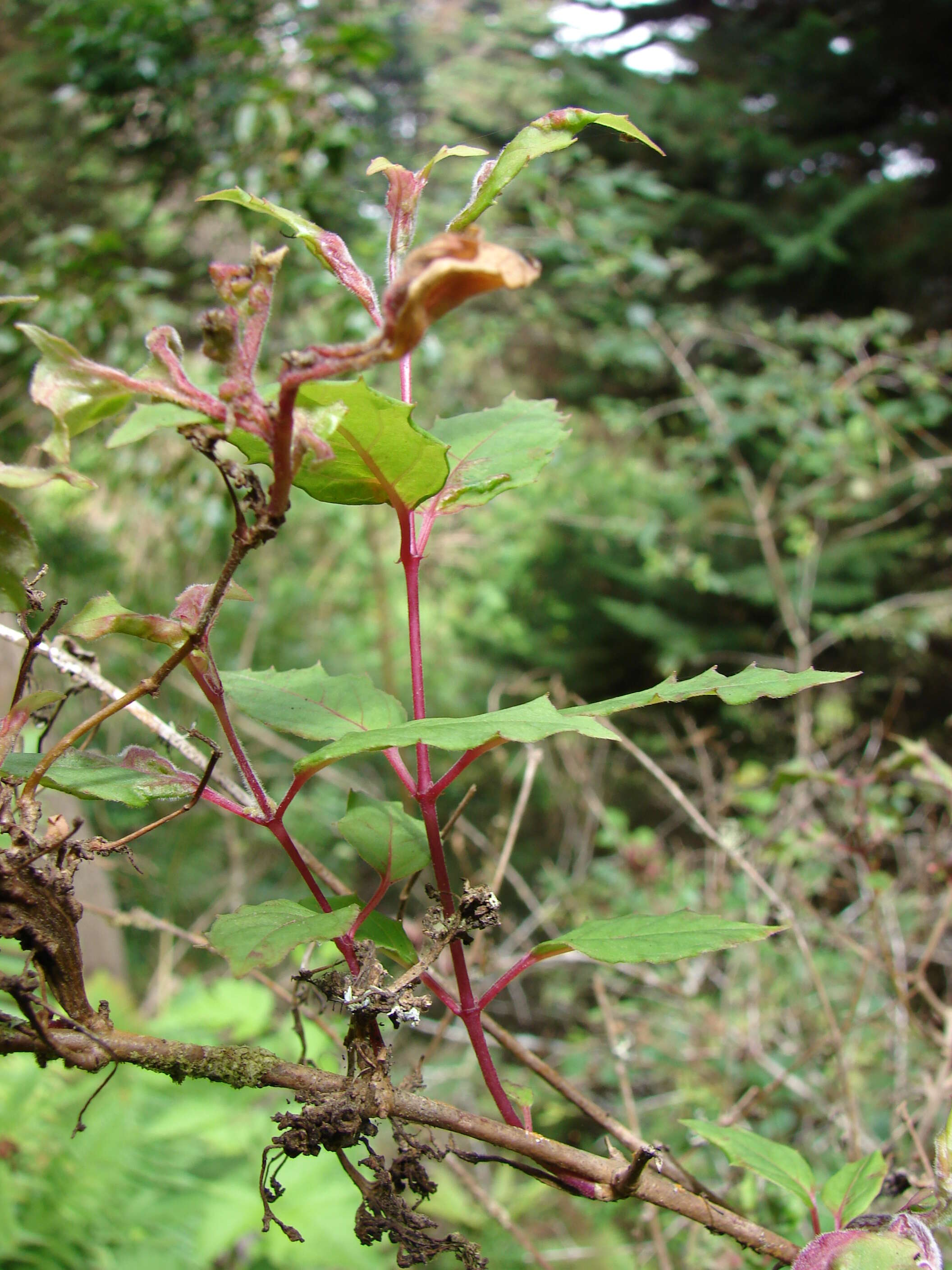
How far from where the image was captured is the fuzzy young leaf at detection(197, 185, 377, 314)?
0.30 meters

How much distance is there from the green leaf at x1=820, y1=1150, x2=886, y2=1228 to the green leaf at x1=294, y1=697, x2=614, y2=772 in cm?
25

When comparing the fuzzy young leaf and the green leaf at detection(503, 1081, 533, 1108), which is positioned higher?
the fuzzy young leaf

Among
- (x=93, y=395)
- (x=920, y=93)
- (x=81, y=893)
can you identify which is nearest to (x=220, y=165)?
(x=81, y=893)

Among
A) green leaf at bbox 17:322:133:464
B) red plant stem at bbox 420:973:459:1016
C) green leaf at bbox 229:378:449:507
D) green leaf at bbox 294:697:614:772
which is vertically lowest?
red plant stem at bbox 420:973:459:1016

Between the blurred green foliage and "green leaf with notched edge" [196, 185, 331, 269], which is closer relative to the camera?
"green leaf with notched edge" [196, 185, 331, 269]

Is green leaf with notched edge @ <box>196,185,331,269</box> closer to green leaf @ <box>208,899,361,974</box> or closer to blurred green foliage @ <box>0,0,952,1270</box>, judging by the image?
green leaf @ <box>208,899,361,974</box>

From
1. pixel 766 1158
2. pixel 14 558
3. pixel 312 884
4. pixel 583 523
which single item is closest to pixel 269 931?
pixel 312 884

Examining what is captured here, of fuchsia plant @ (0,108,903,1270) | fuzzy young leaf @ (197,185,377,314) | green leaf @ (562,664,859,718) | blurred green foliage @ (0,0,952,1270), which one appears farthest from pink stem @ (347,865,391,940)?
blurred green foliage @ (0,0,952,1270)

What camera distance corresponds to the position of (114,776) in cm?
31

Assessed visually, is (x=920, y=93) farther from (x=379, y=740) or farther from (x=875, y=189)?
(x=379, y=740)

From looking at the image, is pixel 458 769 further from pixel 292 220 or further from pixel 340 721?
pixel 292 220

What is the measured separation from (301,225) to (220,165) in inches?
93.8

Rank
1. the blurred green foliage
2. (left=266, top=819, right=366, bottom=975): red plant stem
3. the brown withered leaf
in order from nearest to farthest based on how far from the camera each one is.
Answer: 1. the brown withered leaf
2. (left=266, top=819, right=366, bottom=975): red plant stem
3. the blurred green foliage

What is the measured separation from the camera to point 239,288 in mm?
251
